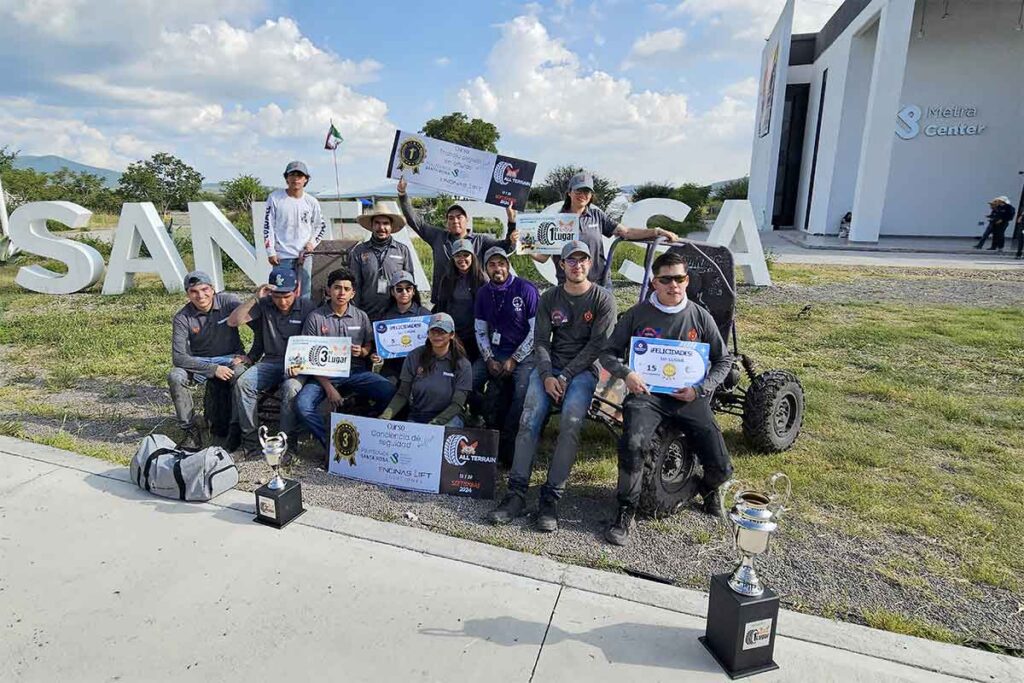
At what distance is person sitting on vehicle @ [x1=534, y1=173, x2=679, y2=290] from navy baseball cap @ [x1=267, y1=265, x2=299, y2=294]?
1988mm

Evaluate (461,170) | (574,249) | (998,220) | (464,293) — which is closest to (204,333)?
(464,293)

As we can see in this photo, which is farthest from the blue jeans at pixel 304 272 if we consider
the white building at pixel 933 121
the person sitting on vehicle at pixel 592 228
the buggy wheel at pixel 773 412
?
the white building at pixel 933 121

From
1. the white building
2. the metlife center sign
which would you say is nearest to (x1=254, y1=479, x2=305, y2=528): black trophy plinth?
the white building

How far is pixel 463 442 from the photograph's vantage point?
3.85m

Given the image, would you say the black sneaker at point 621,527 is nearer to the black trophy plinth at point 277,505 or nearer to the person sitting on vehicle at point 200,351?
the black trophy plinth at point 277,505

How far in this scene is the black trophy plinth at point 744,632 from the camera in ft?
7.55

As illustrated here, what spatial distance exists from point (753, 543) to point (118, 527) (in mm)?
3377

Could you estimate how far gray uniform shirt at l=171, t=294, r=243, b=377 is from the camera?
4.57 metres

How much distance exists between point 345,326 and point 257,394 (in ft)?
2.68

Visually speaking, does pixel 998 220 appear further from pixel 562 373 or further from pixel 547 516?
pixel 547 516

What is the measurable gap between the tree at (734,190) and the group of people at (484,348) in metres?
31.4

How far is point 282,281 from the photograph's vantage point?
4707mm

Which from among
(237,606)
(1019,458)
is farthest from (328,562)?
(1019,458)

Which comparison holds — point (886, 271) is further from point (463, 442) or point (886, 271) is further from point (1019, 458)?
point (463, 442)
